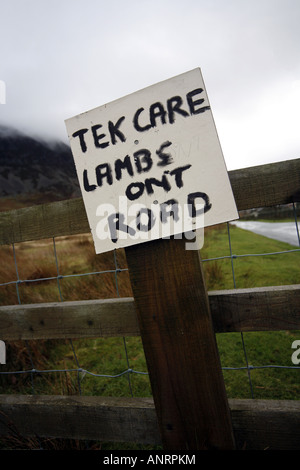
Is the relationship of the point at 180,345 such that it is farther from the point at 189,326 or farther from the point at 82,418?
the point at 82,418

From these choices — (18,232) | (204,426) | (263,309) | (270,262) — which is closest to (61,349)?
(18,232)

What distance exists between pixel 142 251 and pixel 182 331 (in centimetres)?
31

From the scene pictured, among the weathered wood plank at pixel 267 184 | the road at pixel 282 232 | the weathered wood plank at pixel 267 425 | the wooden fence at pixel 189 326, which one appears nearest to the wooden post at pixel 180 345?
the wooden fence at pixel 189 326

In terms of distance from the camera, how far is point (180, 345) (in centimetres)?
95

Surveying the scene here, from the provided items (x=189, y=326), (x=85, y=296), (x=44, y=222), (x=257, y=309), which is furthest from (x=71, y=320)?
(x=85, y=296)

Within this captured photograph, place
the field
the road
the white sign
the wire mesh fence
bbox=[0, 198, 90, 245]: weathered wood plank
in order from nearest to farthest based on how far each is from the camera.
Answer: the white sign
bbox=[0, 198, 90, 245]: weathered wood plank
the wire mesh fence
the field
the road

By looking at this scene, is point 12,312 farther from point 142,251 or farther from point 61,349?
point 61,349

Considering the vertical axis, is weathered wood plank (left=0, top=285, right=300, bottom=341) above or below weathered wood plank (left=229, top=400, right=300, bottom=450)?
above

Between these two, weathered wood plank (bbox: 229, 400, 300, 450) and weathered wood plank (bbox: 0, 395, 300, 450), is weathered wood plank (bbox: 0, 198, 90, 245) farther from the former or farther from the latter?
weathered wood plank (bbox: 229, 400, 300, 450)

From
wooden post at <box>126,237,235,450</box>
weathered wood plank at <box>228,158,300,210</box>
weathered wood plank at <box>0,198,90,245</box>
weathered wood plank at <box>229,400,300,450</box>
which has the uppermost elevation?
weathered wood plank at <box>0,198,90,245</box>

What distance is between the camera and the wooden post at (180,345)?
909mm

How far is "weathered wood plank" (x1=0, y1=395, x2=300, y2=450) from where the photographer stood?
3.37 ft

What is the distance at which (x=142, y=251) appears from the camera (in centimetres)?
92

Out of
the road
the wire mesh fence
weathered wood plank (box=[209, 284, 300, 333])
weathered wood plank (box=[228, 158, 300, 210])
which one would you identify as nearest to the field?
the wire mesh fence
